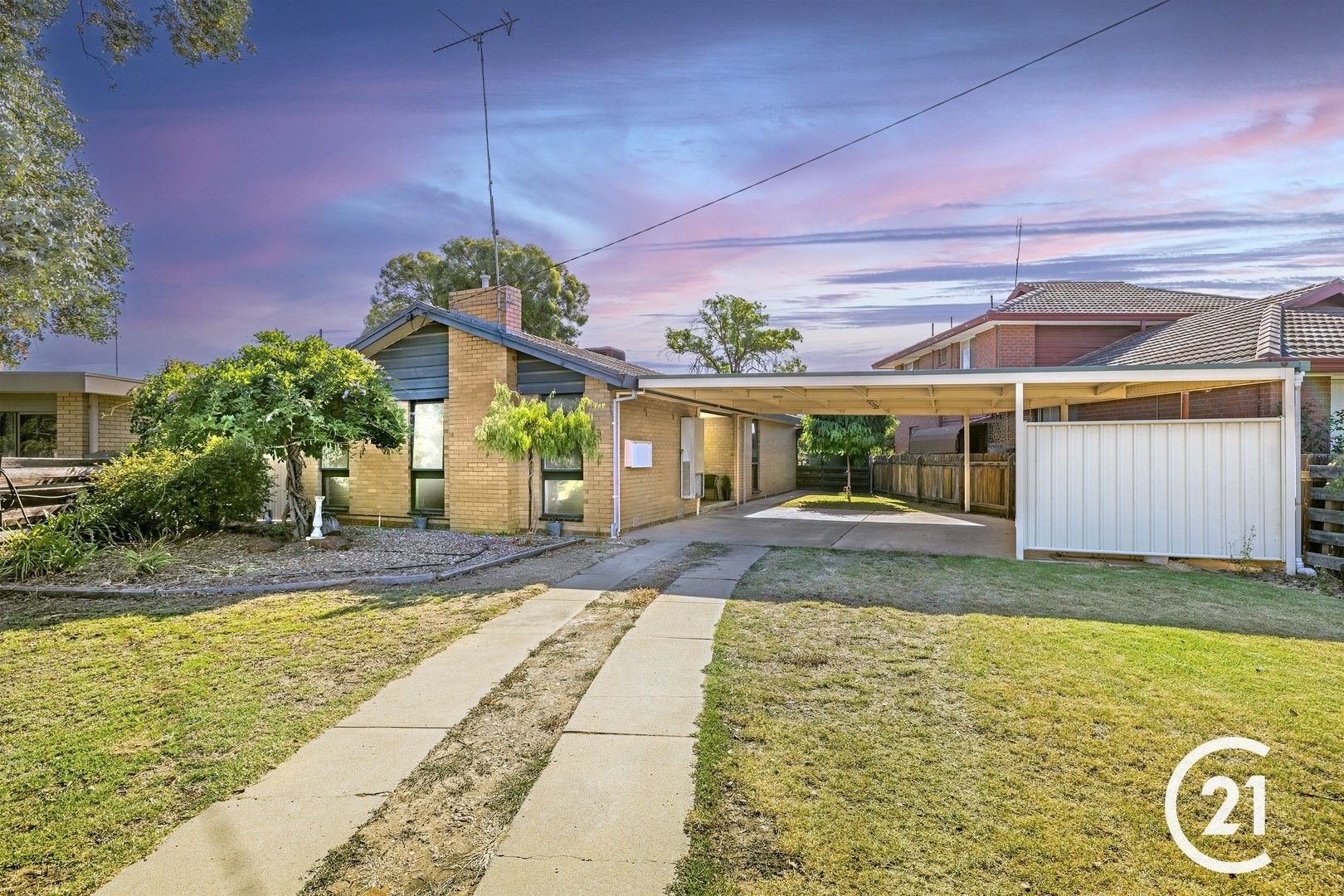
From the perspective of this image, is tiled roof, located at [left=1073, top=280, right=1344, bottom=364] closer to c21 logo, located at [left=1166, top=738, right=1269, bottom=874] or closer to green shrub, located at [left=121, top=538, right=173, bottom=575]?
c21 logo, located at [left=1166, top=738, right=1269, bottom=874]

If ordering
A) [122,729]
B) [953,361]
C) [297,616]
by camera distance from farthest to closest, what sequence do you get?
[953,361] < [297,616] < [122,729]

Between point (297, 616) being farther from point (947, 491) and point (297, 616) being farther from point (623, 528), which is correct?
point (947, 491)

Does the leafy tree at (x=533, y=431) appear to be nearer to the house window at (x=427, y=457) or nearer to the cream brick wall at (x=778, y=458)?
the house window at (x=427, y=457)

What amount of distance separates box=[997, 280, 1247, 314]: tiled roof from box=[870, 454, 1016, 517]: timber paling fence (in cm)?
477

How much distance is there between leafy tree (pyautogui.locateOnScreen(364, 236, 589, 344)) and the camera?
32844mm

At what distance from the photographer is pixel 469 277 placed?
32.8 metres

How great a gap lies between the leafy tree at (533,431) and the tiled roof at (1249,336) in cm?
855

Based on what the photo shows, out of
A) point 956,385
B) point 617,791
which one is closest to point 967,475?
point 956,385

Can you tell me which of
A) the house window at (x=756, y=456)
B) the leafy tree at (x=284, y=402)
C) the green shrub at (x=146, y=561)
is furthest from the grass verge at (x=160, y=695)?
the house window at (x=756, y=456)

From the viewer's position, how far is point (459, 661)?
481cm

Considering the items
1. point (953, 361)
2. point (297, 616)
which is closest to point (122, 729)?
point (297, 616)

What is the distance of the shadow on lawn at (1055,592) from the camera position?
5.95m

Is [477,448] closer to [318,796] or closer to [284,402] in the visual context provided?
[284,402]

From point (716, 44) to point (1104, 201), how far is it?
751cm
